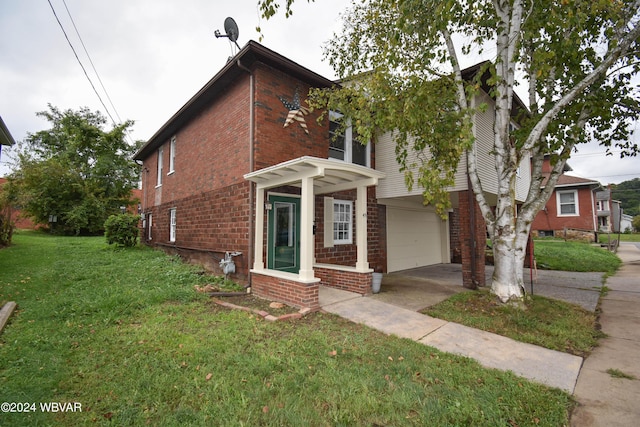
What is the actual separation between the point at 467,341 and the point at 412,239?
7408 mm

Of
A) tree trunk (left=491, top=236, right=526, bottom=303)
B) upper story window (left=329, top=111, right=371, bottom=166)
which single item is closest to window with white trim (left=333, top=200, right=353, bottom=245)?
upper story window (left=329, top=111, right=371, bottom=166)

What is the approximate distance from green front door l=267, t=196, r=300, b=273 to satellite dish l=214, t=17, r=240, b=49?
5.92 metres

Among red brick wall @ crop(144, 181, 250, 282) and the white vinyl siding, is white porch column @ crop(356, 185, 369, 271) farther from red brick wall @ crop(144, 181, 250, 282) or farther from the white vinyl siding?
red brick wall @ crop(144, 181, 250, 282)

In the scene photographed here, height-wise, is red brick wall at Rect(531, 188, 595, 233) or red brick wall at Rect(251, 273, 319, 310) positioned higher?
red brick wall at Rect(531, 188, 595, 233)

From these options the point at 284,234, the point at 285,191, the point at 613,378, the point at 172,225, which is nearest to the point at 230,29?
the point at 285,191

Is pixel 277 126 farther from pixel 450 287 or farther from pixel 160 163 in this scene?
pixel 160 163

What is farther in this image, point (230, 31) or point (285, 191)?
point (230, 31)

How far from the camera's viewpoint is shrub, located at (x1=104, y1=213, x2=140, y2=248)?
13.7 m

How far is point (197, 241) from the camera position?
9.38 meters

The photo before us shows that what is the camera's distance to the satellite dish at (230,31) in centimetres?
917

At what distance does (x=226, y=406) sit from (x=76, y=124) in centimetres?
3335

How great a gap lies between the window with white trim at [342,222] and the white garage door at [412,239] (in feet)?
6.25

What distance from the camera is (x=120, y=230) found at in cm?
1368

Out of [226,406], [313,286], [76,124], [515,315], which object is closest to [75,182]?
[76,124]
